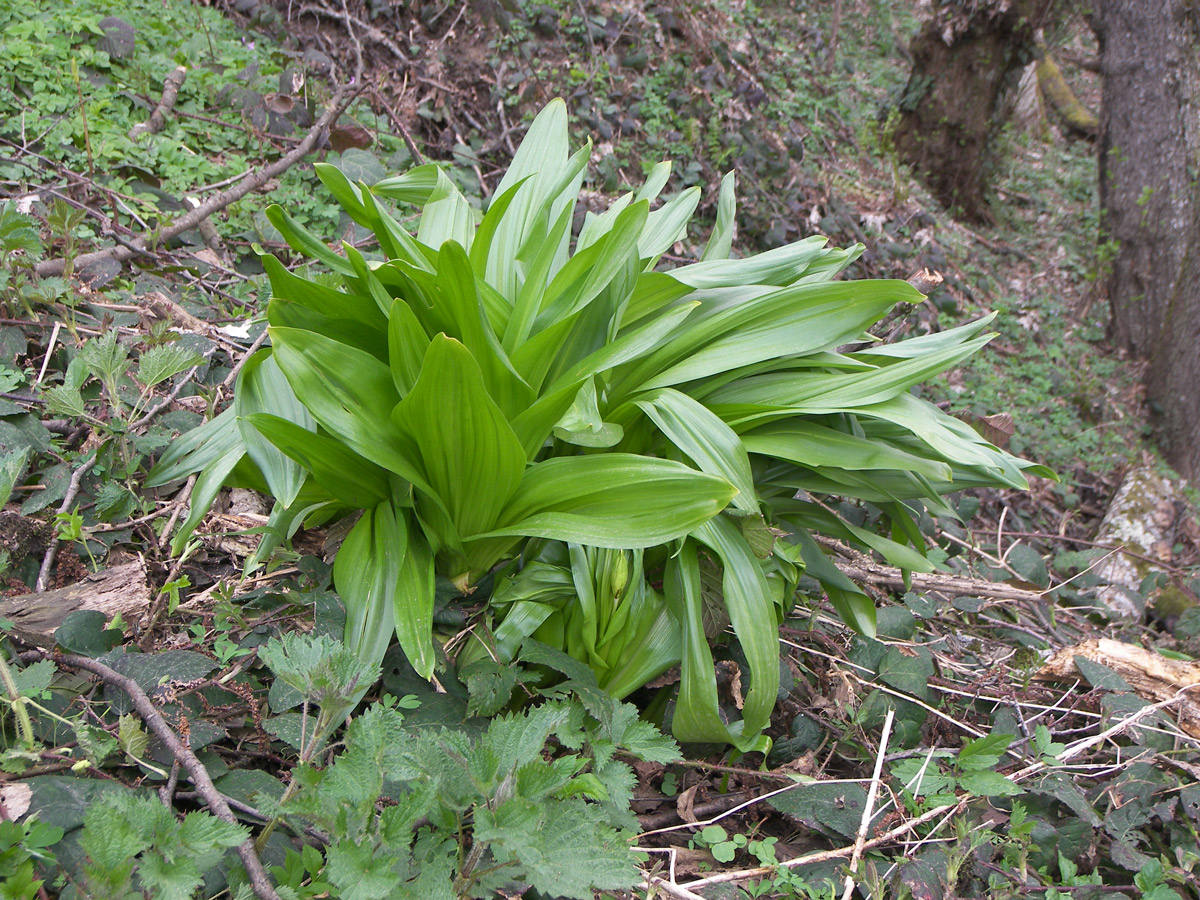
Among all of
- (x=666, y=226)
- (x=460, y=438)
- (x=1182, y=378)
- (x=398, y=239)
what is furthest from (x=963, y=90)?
(x=460, y=438)

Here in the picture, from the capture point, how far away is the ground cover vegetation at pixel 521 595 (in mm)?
1009

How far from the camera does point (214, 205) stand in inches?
103

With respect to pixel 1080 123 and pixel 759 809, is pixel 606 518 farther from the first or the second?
pixel 1080 123

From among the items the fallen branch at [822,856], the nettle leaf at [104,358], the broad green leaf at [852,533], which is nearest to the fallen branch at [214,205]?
the nettle leaf at [104,358]

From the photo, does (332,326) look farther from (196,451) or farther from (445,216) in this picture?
(445,216)

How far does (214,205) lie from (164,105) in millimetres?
820

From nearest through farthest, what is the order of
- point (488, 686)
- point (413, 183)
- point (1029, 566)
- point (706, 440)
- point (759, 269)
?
point (488, 686), point (706, 440), point (759, 269), point (413, 183), point (1029, 566)

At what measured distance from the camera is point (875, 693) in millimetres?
1557

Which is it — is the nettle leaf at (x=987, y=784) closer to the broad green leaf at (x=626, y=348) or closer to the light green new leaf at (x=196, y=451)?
the broad green leaf at (x=626, y=348)

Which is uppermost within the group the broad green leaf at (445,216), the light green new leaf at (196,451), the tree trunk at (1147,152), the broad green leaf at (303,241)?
the tree trunk at (1147,152)

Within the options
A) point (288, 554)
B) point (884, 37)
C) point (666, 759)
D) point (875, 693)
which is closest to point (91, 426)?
point (288, 554)

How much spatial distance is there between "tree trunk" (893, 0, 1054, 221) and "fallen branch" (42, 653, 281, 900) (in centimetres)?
686

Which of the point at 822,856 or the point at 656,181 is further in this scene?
the point at 656,181

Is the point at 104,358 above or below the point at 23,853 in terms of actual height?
above
